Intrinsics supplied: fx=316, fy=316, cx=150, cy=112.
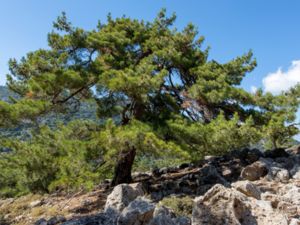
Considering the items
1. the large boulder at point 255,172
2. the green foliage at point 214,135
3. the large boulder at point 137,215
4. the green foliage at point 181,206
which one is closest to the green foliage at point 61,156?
the green foliage at point 181,206

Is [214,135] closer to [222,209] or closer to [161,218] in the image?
[222,209]

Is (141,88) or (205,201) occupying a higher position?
(141,88)

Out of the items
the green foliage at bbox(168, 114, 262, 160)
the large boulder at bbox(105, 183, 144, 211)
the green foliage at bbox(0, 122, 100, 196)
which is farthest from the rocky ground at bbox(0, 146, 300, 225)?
Result: the green foliage at bbox(168, 114, 262, 160)

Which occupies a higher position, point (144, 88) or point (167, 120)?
point (144, 88)

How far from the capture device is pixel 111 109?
12.2 metres

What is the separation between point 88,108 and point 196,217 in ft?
34.0

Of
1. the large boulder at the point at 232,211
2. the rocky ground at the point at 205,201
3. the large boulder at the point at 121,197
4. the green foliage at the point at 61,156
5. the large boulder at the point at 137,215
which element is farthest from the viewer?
the green foliage at the point at 61,156

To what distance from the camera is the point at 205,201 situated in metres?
4.34

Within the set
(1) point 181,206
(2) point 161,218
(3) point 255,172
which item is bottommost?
(2) point 161,218

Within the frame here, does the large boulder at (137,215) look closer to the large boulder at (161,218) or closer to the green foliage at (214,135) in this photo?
the large boulder at (161,218)

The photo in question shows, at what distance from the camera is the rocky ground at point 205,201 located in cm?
419

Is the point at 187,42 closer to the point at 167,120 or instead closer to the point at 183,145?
the point at 167,120

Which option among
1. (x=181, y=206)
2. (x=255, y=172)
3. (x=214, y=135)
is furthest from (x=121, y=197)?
(x=255, y=172)

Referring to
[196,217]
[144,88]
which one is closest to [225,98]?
[144,88]
